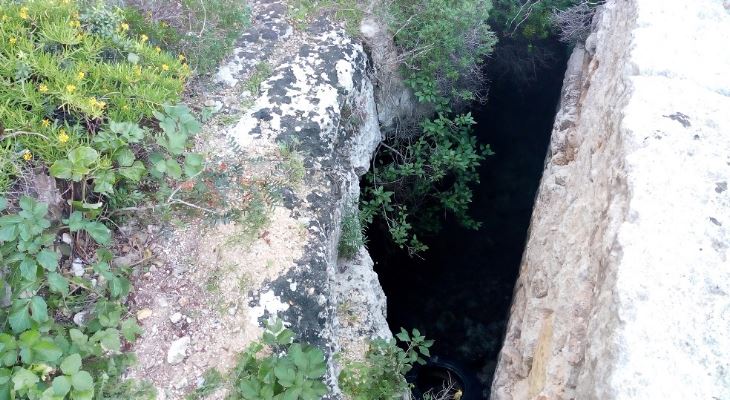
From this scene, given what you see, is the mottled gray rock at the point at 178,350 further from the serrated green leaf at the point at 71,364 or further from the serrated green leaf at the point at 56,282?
the serrated green leaf at the point at 56,282

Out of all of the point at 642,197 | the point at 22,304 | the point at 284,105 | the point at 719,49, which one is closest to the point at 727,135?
the point at 642,197

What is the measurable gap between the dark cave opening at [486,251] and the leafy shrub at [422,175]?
525 mm

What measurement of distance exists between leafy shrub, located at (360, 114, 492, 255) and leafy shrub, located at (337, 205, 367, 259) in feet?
2.79

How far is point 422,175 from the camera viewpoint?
576 centimetres

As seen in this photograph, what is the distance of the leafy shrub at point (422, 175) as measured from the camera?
536cm

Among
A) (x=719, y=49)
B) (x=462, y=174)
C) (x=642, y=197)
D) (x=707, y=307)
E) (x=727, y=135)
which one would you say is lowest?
(x=462, y=174)

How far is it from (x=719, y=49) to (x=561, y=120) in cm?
187

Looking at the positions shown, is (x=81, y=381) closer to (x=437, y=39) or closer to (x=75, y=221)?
(x=75, y=221)

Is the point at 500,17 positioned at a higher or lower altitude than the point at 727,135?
lower

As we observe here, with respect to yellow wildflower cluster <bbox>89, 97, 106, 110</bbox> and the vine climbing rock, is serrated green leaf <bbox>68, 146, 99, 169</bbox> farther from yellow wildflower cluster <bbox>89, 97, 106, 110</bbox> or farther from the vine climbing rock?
the vine climbing rock

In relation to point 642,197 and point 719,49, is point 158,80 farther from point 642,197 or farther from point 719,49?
point 719,49

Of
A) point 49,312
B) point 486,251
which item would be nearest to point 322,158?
point 49,312

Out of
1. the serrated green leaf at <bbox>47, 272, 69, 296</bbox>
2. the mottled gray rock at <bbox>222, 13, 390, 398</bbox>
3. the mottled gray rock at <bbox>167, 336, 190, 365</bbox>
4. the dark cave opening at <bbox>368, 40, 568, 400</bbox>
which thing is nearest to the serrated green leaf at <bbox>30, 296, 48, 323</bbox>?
the serrated green leaf at <bbox>47, 272, 69, 296</bbox>

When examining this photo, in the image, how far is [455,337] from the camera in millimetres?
6352
